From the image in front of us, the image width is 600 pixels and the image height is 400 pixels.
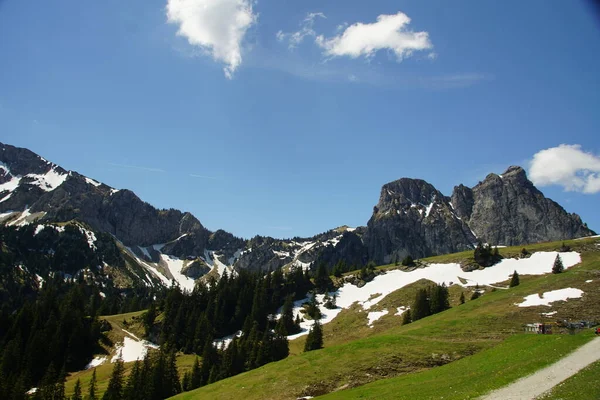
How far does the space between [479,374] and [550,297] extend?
49394 millimetres

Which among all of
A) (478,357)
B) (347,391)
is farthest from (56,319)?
(478,357)

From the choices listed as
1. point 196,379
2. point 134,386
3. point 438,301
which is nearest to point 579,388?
point 134,386

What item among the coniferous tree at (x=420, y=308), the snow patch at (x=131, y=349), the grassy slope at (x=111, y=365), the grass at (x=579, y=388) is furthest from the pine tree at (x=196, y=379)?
the grass at (x=579, y=388)

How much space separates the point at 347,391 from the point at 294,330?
241 ft

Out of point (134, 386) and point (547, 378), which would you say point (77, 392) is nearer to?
point (134, 386)

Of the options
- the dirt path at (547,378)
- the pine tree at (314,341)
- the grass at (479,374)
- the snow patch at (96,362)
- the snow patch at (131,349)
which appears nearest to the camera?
the dirt path at (547,378)

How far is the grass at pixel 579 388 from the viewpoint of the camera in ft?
63.8

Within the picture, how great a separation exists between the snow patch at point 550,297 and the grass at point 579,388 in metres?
48.1

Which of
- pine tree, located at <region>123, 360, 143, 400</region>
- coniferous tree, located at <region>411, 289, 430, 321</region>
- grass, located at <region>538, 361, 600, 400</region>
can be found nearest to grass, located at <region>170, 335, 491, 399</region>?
grass, located at <region>538, 361, 600, 400</region>

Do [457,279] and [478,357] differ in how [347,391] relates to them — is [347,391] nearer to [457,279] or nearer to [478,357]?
[478,357]

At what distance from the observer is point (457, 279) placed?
114 m

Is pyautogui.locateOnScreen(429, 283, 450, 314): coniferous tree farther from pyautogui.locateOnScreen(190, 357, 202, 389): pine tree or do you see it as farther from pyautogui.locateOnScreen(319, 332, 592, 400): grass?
pyautogui.locateOnScreen(190, 357, 202, 389): pine tree

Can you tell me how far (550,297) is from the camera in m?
68.9

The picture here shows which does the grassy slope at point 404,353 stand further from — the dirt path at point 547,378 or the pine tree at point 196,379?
the pine tree at point 196,379
